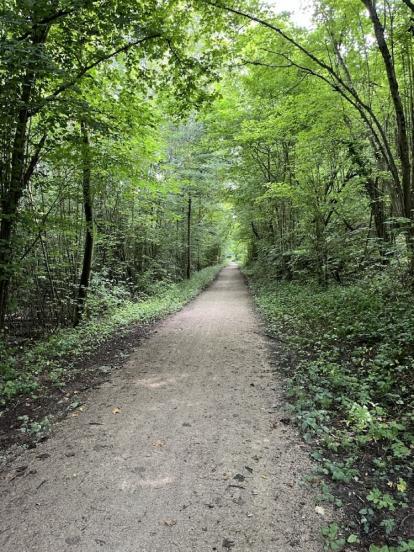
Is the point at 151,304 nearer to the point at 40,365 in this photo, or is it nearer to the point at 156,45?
the point at 40,365

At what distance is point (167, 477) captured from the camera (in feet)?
9.68

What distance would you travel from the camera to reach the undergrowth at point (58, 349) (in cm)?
499

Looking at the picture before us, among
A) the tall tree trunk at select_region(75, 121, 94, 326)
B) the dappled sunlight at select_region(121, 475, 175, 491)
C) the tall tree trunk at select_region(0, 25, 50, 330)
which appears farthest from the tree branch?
the dappled sunlight at select_region(121, 475, 175, 491)

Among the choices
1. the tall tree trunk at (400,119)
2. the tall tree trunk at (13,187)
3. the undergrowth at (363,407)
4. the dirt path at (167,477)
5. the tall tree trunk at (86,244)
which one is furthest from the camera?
the tall tree trunk at (86,244)

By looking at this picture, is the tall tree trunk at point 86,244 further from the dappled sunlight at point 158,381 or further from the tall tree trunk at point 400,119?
the tall tree trunk at point 400,119

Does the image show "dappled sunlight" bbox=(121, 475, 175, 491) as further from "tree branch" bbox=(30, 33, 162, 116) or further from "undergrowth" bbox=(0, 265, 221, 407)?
"tree branch" bbox=(30, 33, 162, 116)

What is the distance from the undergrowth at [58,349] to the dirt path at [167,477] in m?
1.10

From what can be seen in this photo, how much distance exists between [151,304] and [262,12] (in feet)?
28.6

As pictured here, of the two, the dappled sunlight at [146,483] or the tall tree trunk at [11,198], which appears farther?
the tall tree trunk at [11,198]

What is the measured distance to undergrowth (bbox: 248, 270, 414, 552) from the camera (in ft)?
8.27

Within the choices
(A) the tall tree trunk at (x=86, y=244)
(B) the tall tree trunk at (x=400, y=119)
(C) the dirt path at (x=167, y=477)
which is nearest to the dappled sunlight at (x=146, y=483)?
(C) the dirt path at (x=167, y=477)

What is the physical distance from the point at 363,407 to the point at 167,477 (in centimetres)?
215

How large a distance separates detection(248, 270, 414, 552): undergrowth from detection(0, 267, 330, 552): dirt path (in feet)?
0.87

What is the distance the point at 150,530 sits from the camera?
2.39 meters
